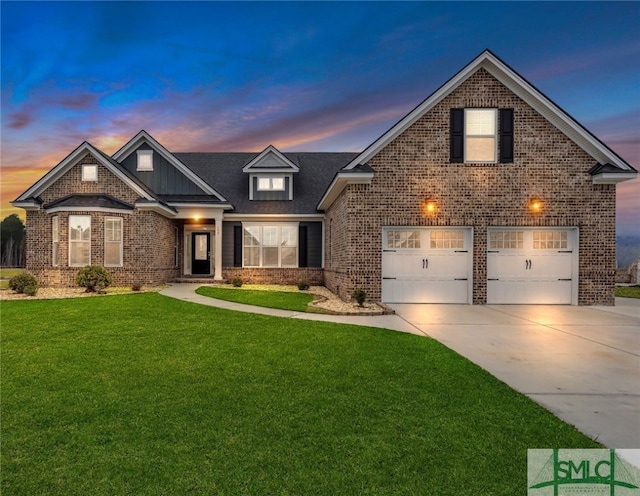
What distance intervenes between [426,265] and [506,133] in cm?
537

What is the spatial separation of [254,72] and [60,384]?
16.1 m

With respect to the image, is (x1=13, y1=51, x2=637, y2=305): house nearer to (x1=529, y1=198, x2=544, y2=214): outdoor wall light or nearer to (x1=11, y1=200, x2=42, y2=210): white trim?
(x1=529, y1=198, x2=544, y2=214): outdoor wall light

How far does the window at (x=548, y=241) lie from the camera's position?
12.1 meters

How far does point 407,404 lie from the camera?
3.71 meters

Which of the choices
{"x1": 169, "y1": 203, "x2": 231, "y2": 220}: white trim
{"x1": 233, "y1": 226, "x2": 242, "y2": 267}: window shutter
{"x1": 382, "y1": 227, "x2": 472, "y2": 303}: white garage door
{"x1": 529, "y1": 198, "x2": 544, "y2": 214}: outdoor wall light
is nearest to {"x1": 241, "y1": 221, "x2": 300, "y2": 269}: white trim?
{"x1": 233, "y1": 226, "x2": 242, "y2": 267}: window shutter

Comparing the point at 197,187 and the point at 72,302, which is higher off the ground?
the point at 197,187

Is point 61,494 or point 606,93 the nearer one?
point 61,494

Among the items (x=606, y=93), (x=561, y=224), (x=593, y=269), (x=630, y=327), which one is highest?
(x=606, y=93)

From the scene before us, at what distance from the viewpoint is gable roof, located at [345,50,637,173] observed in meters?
11.5

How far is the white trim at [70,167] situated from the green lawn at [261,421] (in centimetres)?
1078

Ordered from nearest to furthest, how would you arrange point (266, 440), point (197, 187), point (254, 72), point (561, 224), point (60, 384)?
point (266, 440) < point (60, 384) < point (561, 224) < point (254, 72) < point (197, 187)

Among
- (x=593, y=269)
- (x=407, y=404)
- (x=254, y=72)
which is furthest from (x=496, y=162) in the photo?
(x=254, y=72)

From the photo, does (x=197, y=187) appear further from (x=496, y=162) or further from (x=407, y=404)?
(x=407, y=404)

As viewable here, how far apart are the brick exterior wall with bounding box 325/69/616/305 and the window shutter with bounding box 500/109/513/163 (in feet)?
0.70
